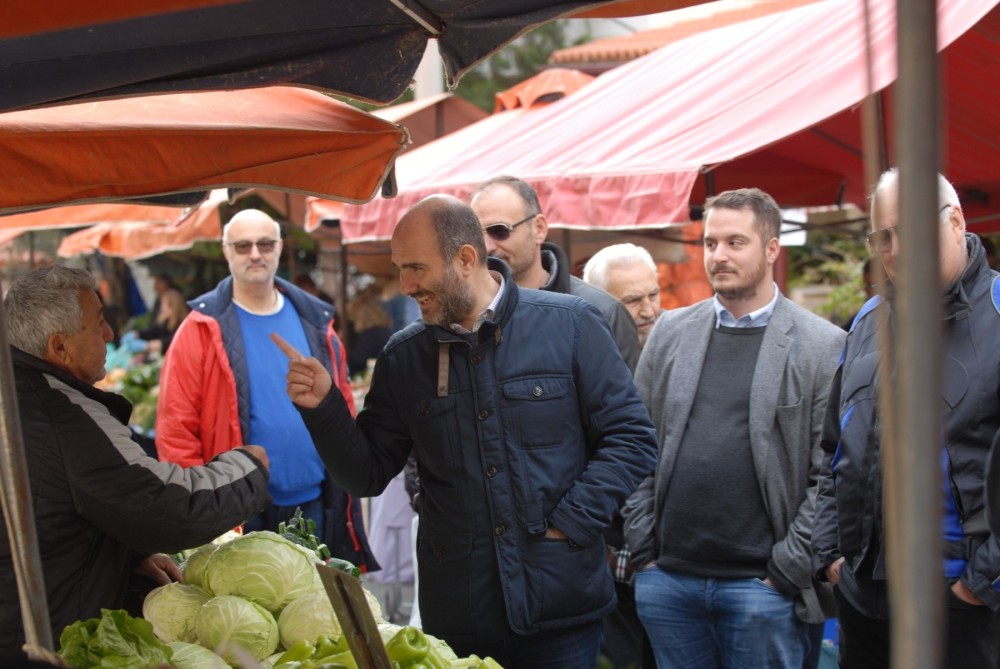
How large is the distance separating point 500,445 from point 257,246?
259 cm

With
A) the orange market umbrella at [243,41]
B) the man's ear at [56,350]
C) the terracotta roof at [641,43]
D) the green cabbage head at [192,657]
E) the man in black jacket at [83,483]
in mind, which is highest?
the terracotta roof at [641,43]

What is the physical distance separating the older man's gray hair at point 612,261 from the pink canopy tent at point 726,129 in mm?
188

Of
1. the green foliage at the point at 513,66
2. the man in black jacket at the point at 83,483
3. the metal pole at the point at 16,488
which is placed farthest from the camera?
the green foliage at the point at 513,66

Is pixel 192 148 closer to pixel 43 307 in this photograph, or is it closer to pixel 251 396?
pixel 43 307

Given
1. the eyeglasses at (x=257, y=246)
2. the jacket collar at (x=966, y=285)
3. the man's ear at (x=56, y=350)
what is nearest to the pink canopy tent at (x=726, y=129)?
the jacket collar at (x=966, y=285)

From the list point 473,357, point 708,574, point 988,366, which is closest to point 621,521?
point 708,574

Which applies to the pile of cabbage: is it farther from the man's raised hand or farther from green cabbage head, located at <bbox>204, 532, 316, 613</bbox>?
the man's raised hand

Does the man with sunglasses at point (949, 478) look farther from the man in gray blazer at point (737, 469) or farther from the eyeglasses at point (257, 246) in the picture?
the eyeglasses at point (257, 246)

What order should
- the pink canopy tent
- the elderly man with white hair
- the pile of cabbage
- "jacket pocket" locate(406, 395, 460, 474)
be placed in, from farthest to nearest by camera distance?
1. the elderly man with white hair
2. the pink canopy tent
3. "jacket pocket" locate(406, 395, 460, 474)
4. the pile of cabbage

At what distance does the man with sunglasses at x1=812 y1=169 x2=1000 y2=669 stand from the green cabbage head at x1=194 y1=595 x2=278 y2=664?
165cm

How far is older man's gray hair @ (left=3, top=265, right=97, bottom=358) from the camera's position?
2.98 metres

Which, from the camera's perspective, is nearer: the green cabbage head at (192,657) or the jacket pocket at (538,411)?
the green cabbage head at (192,657)

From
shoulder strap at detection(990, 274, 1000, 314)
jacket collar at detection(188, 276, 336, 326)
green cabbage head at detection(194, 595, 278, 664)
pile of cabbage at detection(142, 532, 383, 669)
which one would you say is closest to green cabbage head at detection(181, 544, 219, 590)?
pile of cabbage at detection(142, 532, 383, 669)

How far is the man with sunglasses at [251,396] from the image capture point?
5020 mm
